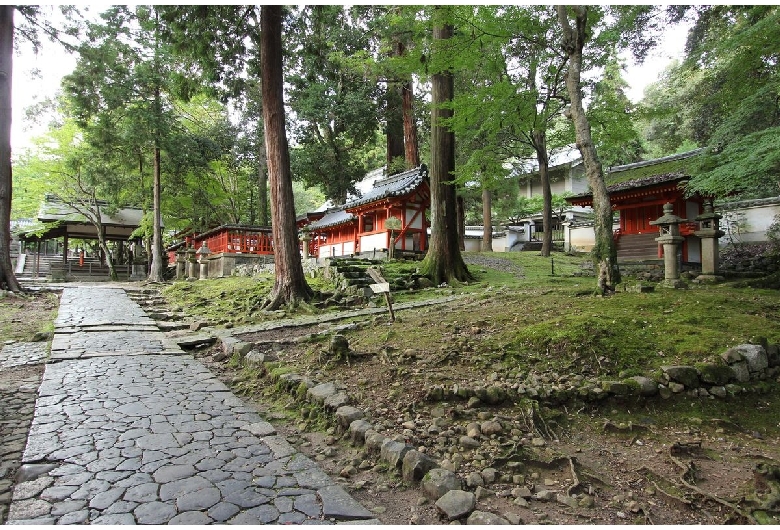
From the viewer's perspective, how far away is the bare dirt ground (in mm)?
2619

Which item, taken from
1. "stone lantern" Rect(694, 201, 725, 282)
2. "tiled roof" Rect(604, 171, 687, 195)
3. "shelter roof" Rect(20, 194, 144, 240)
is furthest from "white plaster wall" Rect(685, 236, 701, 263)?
"shelter roof" Rect(20, 194, 144, 240)

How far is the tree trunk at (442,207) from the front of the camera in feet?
42.0

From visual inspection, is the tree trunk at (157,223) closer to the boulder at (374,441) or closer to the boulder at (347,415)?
the boulder at (347,415)

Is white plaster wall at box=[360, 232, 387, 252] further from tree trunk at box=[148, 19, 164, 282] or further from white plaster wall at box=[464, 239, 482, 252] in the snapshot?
white plaster wall at box=[464, 239, 482, 252]

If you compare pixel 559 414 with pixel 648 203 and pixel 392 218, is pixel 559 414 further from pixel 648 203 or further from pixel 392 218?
pixel 648 203

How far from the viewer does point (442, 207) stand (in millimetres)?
13000

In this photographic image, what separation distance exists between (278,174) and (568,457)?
9564 mm

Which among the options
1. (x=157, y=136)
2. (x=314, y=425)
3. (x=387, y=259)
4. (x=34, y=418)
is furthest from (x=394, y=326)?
(x=157, y=136)

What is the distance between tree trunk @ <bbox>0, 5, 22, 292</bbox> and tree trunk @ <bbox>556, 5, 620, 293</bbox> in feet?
51.9

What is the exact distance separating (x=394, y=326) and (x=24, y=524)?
17.6 ft

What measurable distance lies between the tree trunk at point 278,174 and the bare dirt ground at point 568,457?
19.5ft

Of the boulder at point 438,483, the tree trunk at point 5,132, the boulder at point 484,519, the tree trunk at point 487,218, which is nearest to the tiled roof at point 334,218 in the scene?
the tree trunk at point 487,218

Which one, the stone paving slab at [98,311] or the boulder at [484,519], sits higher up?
the stone paving slab at [98,311]

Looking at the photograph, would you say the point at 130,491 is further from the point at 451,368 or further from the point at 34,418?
the point at 451,368
